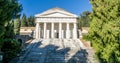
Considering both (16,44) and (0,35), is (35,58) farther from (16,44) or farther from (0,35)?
(0,35)

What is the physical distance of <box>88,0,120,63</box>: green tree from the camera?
17609mm

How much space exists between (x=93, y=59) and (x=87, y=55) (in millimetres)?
2452

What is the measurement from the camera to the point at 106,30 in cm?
1803

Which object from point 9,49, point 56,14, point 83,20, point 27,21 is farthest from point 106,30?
point 83,20

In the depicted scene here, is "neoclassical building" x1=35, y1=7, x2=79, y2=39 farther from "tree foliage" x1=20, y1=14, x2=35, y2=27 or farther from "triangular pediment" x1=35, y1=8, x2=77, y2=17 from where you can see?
"tree foliage" x1=20, y1=14, x2=35, y2=27

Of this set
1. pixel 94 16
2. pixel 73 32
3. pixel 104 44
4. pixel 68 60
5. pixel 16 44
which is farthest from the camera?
pixel 73 32

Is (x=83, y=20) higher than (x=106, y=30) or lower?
higher

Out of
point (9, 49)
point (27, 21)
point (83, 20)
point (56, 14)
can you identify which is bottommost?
point (9, 49)

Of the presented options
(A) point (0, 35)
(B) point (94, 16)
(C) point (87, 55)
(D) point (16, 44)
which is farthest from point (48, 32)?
(A) point (0, 35)

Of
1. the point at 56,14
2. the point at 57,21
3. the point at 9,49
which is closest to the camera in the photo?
the point at 9,49

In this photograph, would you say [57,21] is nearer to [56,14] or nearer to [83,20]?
[56,14]

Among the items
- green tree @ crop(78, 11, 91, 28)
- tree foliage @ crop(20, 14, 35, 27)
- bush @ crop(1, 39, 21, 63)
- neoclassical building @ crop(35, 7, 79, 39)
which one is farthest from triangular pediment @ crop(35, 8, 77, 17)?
bush @ crop(1, 39, 21, 63)

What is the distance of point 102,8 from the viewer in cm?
1898

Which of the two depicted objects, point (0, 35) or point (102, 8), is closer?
point (0, 35)
